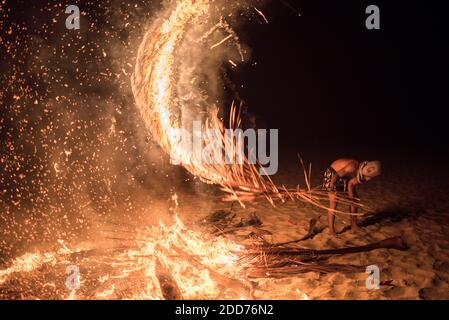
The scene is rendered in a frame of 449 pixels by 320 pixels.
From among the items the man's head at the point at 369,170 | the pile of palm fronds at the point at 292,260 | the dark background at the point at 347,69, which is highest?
the dark background at the point at 347,69

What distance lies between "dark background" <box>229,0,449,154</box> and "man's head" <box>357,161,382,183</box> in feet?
58.2

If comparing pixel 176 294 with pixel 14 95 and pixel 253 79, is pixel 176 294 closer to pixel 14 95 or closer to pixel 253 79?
pixel 14 95

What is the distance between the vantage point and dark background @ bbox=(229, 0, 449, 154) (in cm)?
2540

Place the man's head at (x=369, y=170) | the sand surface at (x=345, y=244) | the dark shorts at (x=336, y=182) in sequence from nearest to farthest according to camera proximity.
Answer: the sand surface at (x=345, y=244) → the man's head at (x=369, y=170) → the dark shorts at (x=336, y=182)

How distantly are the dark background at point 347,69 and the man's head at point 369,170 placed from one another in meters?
17.7

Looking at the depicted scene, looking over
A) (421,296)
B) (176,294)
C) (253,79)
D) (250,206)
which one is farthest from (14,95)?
(253,79)

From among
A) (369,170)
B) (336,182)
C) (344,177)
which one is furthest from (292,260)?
(369,170)

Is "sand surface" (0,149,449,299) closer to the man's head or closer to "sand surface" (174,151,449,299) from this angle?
"sand surface" (174,151,449,299)

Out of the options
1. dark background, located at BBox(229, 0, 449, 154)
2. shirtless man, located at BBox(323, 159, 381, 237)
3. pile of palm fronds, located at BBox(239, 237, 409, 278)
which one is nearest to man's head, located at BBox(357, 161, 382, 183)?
shirtless man, located at BBox(323, 159, 381, 237)

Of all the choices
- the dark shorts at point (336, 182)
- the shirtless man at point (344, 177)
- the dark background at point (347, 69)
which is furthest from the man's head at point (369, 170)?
the dark background at point (347, 69)

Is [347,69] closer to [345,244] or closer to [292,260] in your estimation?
[345,244]

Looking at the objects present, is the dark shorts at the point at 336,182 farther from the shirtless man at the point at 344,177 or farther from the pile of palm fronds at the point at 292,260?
the pile of palm fronds at the point at 292,260

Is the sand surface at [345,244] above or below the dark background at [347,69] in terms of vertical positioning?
below

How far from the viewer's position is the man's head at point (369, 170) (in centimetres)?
428
